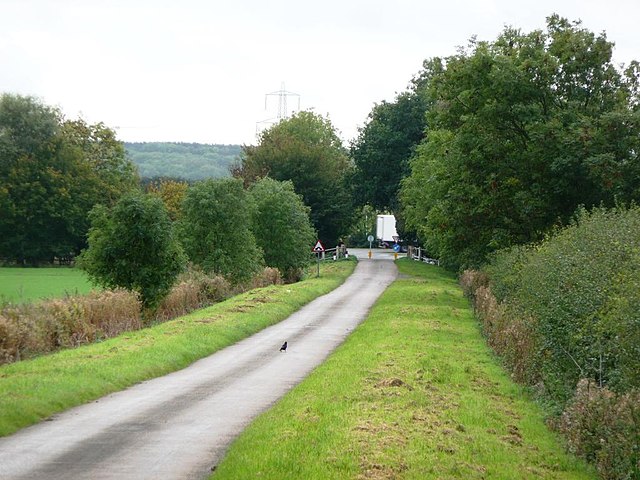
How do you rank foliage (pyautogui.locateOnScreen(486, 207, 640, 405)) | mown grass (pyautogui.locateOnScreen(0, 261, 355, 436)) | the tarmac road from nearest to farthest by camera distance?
the tarmac road < foliage (pyautogui.locateOnScreen(486, 207, 640, 405)) < mown grass (pyautogui.locateOnScreen(0, 261, 355, 436))

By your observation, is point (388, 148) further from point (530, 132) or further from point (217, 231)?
point (530, 132)

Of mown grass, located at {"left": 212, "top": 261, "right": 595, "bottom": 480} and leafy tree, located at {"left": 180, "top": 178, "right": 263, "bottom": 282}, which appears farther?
leafy tree, located at {"left": 180, "top": 178, "right": 263, "bottom": 282}

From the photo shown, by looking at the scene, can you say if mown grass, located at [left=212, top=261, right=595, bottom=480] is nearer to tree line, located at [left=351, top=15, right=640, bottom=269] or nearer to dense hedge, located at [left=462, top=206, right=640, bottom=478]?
dense hedge, located at [left=462, top=206, right=640, bottom=478]

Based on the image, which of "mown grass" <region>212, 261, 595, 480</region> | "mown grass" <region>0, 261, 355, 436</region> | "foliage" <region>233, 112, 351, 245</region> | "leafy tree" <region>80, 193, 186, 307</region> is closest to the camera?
"mown grass" <region>212, 261, 595, 480</region>

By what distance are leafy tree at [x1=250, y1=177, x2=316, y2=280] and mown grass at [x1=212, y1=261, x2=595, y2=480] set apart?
38.1 m

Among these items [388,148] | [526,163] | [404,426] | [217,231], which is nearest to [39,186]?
[388,148]

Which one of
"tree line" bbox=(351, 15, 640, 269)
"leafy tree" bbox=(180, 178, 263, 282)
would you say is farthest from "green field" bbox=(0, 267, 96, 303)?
"tree line" bbox=(351, 15, 640, 269)

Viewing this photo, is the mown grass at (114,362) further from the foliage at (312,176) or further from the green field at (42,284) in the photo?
the foliage at (312,176)

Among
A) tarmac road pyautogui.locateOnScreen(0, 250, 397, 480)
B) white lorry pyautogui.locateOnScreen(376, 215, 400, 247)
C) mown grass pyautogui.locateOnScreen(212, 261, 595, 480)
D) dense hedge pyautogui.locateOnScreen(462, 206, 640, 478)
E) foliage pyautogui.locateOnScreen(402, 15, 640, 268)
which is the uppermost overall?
foliage pyautogui.locateOnScreen(402, 15, 640, 268)

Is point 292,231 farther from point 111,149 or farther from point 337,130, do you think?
point 337,130

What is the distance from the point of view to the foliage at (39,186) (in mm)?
86812

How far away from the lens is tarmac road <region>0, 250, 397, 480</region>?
13.0 metres

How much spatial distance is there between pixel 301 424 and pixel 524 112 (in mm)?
27778

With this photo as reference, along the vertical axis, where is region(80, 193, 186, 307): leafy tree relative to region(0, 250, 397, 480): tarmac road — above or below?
above
